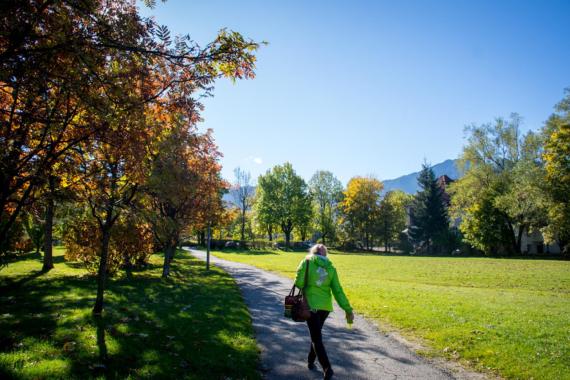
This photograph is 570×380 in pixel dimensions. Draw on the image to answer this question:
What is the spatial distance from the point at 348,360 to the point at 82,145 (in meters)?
6.63

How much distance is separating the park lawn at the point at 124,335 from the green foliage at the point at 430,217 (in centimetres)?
5040

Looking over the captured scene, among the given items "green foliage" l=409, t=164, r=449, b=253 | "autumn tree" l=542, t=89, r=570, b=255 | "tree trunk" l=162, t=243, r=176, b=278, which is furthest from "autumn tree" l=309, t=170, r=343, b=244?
"tree trunk" l=162, t=243, r=176, b=278

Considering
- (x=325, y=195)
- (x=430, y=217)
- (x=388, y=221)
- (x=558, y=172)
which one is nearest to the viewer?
(x=558, y=172)

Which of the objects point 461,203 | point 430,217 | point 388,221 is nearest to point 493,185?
point 461,203

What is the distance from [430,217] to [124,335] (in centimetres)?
5572

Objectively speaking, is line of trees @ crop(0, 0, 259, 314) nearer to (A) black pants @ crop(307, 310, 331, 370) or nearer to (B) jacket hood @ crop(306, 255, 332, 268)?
(B) jacket hood @ crop(306, 255, 332, 268)

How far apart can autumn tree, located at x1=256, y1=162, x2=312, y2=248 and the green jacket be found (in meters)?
60.0

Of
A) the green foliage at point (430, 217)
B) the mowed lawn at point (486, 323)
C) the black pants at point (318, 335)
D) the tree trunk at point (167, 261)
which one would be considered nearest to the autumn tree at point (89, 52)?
the black pants at point (318, 335)

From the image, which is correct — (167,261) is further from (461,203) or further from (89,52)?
(461,203)

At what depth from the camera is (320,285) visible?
5.21 meters

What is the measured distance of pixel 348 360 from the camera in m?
6.06

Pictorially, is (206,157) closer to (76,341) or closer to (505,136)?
(76,341)

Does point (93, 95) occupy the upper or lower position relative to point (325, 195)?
lower

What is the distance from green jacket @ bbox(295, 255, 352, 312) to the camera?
5191 millimetres
